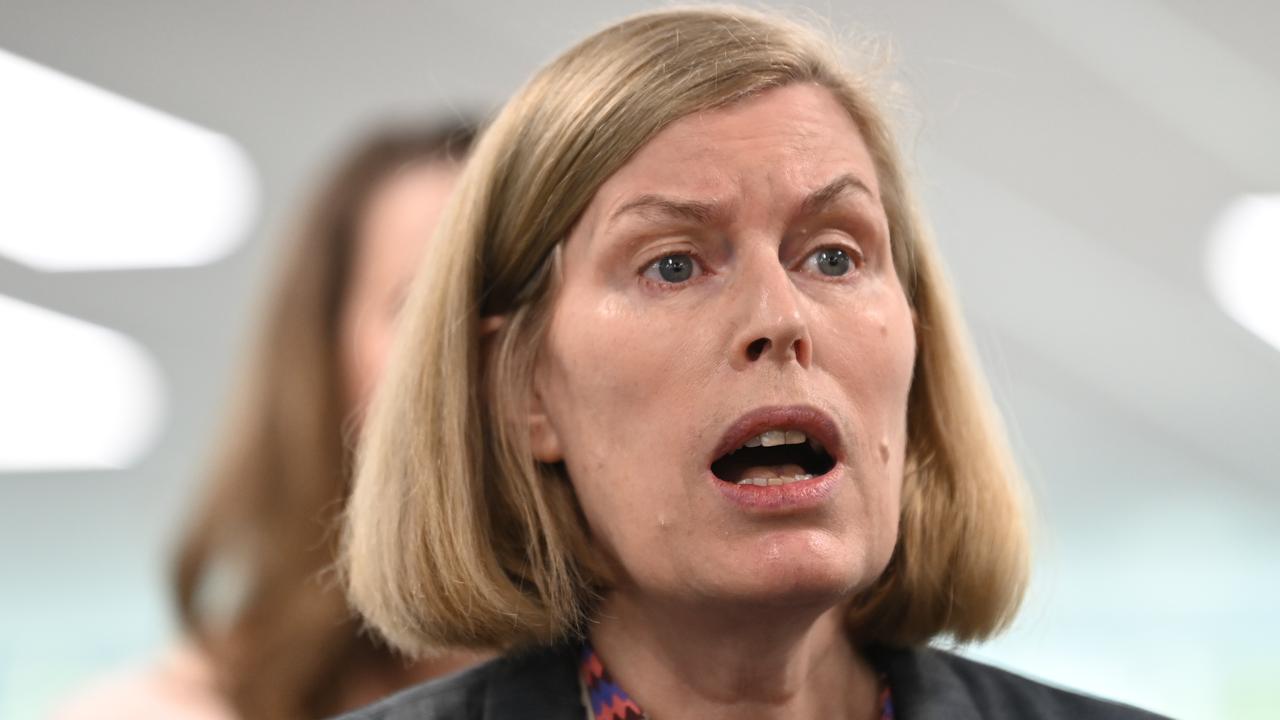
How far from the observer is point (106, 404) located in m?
3.57

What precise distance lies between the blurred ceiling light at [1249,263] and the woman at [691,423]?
1.66 m

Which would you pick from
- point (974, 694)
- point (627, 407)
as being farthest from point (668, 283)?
point (974, 694)

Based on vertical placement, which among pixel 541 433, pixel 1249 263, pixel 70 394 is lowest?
pixel 70 394

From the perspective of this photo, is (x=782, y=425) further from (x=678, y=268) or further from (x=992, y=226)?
(x=992, y=226)

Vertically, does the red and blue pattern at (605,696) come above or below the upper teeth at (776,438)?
below

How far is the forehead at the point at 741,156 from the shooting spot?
1.45 m

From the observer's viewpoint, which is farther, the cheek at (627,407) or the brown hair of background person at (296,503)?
the brown hair of background person at (296,503)

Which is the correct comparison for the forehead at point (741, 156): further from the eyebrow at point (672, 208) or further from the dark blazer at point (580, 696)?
the dark blazer at point (580, 696)

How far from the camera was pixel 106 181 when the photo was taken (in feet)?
10.7

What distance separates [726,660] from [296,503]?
1082mm

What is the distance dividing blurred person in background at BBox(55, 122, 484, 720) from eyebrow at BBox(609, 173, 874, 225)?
93 centimetres

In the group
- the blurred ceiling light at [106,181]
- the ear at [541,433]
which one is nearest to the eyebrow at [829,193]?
the ear at [541,433]

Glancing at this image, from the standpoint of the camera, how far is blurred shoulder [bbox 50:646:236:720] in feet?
7.66

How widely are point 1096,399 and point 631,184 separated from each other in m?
2.19
